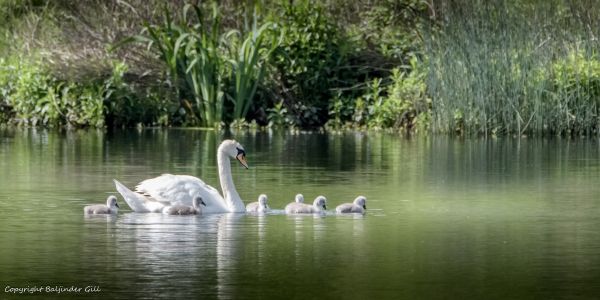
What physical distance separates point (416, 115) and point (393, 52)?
9.76ft

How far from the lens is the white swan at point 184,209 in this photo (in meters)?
15.5

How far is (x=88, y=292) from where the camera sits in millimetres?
10727

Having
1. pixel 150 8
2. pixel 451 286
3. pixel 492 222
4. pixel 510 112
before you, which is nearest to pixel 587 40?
pixel 510 112

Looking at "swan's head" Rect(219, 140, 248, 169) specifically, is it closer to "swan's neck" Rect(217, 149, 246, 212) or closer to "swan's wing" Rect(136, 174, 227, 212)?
"swan's neck" Rect(217, 149, 246, 212)

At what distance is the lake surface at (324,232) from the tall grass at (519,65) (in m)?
4.28

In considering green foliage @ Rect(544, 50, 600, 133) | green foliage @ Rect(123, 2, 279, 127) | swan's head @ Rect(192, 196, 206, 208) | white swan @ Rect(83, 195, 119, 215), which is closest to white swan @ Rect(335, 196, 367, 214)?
swan's head @ Rect(192, 196, 206, 208)

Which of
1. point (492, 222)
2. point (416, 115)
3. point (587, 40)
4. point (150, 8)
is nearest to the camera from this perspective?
point (492, 222)

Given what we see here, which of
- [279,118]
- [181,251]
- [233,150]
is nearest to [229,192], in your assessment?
[233,150]

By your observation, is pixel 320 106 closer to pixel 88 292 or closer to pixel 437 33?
pixel 437 33

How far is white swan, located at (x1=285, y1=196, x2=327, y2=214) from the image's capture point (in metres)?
15.6

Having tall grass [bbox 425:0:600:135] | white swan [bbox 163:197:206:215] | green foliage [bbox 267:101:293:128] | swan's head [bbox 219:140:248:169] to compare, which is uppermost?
tall grass [bbox 425:0:600:135]

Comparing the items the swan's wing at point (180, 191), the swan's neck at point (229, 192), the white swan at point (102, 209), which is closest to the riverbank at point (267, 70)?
the swan's neck at point (229, 192)

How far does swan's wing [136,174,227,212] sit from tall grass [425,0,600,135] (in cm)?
1382

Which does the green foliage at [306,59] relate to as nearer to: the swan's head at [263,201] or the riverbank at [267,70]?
the riverbank at [267,70]
